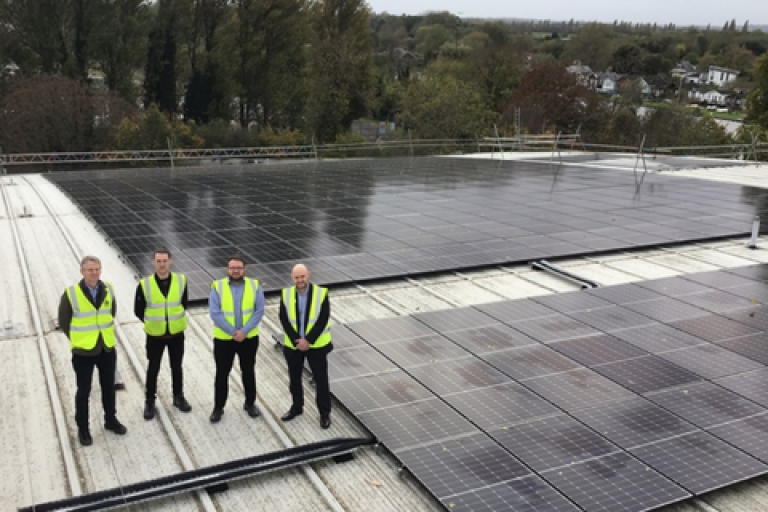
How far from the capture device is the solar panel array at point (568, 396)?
206 inches

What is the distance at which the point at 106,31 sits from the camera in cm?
3934

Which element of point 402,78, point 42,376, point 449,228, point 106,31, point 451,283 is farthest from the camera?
point 402,78

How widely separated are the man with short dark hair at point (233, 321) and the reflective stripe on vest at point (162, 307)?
0.32 metres

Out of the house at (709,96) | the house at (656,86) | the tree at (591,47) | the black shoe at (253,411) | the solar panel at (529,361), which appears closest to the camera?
the black shoe at (253,411)

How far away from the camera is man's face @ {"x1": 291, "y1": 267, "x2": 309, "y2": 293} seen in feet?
19.5

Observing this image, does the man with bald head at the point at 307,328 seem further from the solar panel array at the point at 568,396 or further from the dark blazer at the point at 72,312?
the dark blazer at the point at 72,312

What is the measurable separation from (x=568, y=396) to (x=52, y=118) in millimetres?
31413

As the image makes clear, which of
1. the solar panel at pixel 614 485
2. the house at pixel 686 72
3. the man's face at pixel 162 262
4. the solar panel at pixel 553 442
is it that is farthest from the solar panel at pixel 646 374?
the house at pixel 686 72

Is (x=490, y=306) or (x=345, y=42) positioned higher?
(x=345, y=42)

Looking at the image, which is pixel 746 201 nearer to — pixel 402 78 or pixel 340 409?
pixel 340 409

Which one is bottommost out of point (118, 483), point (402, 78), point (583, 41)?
point (118, 483)

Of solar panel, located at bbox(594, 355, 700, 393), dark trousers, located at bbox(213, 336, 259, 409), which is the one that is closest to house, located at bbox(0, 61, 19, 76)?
dark trousers, located at bbox(213, 336, 259, 409)

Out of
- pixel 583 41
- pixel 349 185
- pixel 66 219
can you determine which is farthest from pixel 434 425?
pixel 583 41

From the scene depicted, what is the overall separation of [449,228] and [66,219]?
26.5ft
